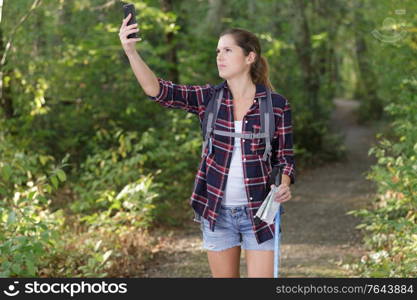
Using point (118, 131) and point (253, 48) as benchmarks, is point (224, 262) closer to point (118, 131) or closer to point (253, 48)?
point (253, 48)

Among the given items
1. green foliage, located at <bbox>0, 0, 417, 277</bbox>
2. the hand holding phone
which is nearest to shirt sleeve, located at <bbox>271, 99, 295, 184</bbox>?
the hand holding phone

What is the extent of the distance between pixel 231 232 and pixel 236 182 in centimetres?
31

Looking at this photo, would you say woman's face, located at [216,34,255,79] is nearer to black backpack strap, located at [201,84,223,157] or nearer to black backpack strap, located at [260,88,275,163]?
black backpack strap, located at [201,84,223,157]

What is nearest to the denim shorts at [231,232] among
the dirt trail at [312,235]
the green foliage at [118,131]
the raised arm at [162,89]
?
the raised arm at [162,89]

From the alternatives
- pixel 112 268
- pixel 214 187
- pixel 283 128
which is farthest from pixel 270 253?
pixel 112 268

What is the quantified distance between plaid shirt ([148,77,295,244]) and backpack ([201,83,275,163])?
1.0 inches

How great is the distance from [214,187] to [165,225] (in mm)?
6109

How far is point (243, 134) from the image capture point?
144 inches

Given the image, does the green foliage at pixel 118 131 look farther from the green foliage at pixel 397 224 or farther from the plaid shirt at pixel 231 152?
the plaid shirt at pixel 231 152

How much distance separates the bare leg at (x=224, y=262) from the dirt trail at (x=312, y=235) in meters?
3.48

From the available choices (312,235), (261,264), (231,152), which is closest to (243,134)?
(231,152)

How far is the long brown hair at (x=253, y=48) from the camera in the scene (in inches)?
150

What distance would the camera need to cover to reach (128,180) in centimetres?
938

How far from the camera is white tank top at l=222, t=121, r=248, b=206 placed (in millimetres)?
3678
